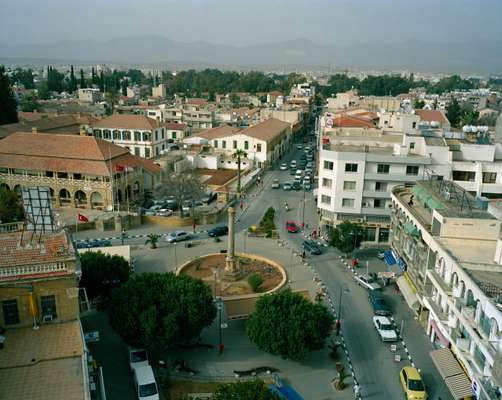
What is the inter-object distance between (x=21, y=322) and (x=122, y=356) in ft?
22.6

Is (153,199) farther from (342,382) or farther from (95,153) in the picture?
(342,382)

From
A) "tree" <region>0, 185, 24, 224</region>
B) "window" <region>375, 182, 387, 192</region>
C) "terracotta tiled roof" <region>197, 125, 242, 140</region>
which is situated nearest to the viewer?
"tree" <region>0, 185, 24, 224</region>

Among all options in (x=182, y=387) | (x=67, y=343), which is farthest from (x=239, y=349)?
(x=67, y=343)

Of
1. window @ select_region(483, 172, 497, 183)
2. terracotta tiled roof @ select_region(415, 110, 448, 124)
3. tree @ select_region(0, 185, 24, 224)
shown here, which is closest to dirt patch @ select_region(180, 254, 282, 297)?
tree @ select_region(0, 185, 24, 224)

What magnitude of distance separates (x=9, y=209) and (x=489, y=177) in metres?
43.2

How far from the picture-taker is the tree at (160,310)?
25.0m

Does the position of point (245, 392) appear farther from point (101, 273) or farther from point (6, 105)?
point (6, 105)

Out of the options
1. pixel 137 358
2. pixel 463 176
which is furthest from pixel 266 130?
pixel 137 358

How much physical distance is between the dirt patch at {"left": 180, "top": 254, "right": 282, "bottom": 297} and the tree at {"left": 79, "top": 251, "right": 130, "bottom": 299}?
7.68 meters

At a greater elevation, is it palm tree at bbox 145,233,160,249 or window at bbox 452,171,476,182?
window at bbox 452,171,476,182

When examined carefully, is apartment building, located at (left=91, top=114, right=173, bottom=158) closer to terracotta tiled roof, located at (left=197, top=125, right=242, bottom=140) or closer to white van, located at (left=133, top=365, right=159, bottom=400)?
terracotta tiled roof, located at (left=197, top=125, right=242, bottom=140)

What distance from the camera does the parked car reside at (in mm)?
32375

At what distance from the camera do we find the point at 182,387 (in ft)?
81.0

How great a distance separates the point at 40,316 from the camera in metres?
22.3
